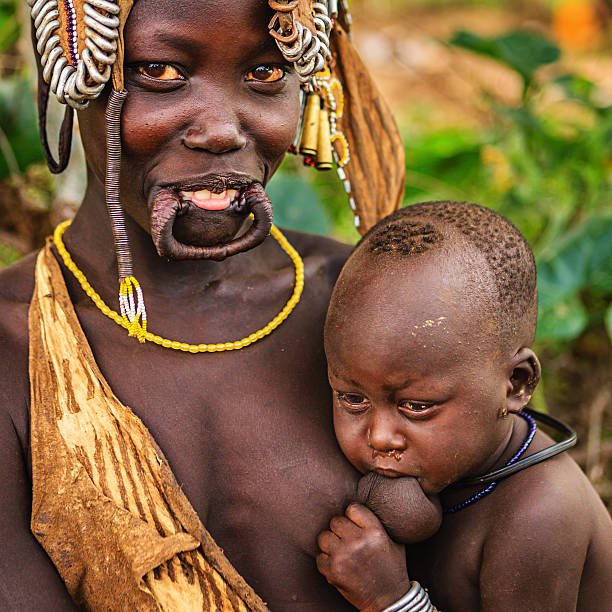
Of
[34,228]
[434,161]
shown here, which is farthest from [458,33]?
[34,228]

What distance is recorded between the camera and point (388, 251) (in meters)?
1.66

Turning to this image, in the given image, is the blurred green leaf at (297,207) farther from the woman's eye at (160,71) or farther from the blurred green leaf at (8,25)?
the woman's eye at (160,71)

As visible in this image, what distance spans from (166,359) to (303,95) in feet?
2.18

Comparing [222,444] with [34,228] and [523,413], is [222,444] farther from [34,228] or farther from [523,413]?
[34,228]

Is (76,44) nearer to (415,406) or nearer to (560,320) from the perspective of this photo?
(415,406)

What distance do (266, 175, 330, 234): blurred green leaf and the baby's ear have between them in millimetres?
1650

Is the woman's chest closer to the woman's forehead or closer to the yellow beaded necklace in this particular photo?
the yellow beaded necklace

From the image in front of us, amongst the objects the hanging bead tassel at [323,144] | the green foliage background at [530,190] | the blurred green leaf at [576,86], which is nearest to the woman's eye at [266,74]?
the hanging bead tassel at [323,144]

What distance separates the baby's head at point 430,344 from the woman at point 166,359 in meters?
0.15

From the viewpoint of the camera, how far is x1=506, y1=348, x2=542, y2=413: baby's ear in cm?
171

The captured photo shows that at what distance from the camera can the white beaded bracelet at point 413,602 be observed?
5.27 feet

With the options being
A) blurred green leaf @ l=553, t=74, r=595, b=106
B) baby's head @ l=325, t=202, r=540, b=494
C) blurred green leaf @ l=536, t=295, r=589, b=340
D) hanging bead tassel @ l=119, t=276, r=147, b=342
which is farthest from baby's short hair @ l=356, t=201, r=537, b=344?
blurred green leaf @ l=553, t=74, r=595, b=106

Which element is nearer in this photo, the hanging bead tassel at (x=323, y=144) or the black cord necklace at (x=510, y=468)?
the black cord necklace at (x=510, y=468)

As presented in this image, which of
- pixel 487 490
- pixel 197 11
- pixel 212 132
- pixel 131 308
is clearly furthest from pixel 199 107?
pixel 487 490
